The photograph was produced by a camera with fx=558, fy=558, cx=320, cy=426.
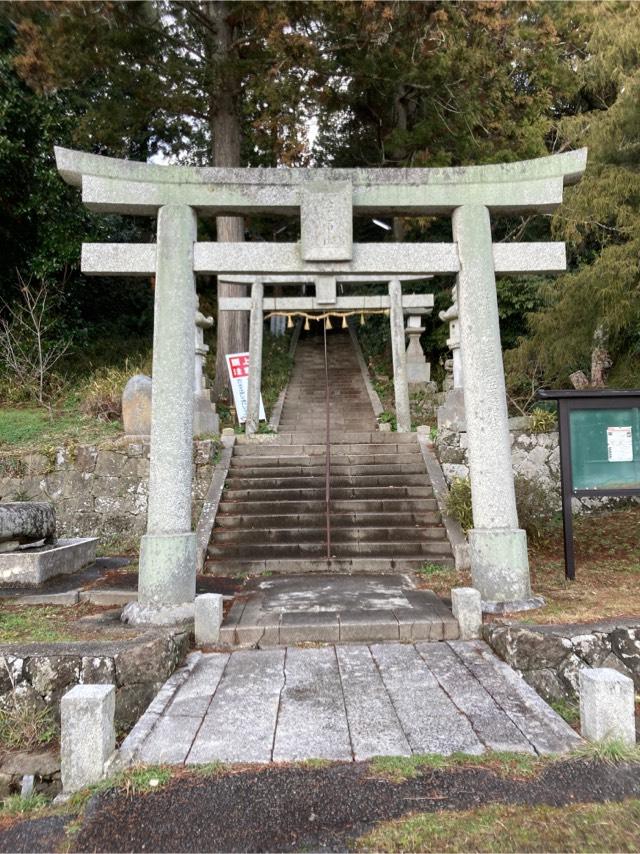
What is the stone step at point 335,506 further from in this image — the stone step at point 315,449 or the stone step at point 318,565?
the stone step at point 315,449

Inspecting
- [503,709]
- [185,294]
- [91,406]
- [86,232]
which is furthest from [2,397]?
[503,709]

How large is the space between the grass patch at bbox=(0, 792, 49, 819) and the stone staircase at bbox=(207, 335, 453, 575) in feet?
13.7

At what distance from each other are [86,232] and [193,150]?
7567 mm

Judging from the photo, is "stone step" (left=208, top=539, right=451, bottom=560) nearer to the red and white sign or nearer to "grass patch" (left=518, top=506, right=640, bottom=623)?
"grass patch" (left=518, top=506, right=640, bottom=623)

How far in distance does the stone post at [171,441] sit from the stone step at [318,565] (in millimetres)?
1860

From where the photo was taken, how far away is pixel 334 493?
8500 millimetres

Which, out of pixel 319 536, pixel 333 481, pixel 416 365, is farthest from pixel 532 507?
pixel 416 365

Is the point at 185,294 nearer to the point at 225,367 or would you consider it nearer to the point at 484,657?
the point at 484,657

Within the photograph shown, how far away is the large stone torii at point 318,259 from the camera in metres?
5.05

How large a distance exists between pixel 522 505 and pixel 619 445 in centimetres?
221

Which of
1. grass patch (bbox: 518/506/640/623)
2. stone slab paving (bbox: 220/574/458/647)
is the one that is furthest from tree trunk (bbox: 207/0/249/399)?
grass patch (bbox: 518/506/640/623)

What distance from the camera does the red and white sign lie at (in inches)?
487

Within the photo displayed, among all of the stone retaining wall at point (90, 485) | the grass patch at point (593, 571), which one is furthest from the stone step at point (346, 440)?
the grass patch at point (593, 571)

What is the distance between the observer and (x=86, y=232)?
13773 millimetres
